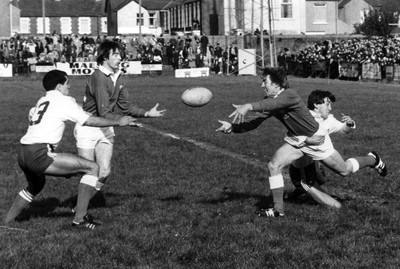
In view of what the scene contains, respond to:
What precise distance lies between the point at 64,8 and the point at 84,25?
12.4 ft

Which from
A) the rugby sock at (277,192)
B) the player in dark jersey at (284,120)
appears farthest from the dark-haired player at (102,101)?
the rugby sock at (277,192)

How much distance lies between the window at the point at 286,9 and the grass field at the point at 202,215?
5585 cm

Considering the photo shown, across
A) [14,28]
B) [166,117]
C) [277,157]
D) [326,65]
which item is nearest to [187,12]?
[14,28]

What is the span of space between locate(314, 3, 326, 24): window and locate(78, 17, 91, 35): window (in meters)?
36.1

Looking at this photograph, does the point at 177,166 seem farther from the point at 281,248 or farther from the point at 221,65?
the point at 221,65

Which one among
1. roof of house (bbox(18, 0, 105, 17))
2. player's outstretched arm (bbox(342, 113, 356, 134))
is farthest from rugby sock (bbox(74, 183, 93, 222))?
roof of house (bbox(18, 0, 105, 17))

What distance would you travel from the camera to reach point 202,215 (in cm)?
873

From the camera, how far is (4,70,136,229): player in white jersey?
7906 millimetres

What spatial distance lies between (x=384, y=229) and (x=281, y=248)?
1396 mm

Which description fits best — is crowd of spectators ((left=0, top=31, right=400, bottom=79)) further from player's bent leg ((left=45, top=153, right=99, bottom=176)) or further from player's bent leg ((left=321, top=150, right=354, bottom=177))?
player's bent leg ((left=45, top=153, right=99, bottom=176))

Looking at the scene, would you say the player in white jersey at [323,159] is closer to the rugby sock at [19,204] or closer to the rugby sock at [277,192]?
the rugby sock at [277,192]

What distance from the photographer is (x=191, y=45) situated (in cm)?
4931

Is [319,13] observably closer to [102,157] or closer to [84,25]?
[84,25]

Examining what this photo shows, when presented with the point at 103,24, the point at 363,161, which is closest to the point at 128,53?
the point at 363,161
